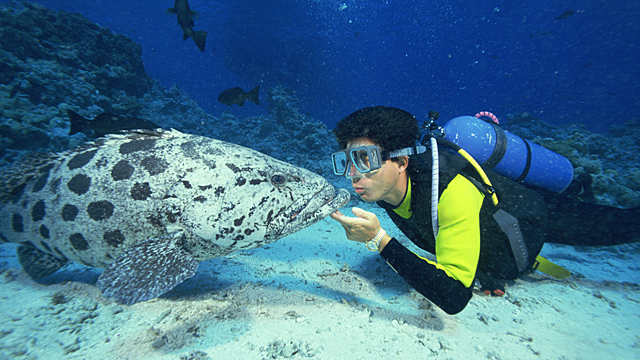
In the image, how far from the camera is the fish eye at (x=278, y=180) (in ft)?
7.20

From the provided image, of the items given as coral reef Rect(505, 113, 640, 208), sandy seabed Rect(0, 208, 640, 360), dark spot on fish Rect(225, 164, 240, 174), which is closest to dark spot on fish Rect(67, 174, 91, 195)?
sandy seabed Rect(0, 208, 640, 360)

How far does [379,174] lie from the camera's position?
2.22 meters

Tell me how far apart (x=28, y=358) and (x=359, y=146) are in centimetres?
286

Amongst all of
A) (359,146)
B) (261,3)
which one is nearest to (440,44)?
(261,3)

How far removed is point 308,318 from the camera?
6.70 ft

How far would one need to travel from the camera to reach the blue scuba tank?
2820 millimetres

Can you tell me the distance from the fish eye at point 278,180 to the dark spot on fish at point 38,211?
2254mm

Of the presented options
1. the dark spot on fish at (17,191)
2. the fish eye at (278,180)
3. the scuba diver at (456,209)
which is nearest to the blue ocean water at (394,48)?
the scuba diver at (456,209)

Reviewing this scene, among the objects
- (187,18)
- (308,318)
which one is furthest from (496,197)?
(187,18)

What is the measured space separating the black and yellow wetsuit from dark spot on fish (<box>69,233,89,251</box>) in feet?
9.23

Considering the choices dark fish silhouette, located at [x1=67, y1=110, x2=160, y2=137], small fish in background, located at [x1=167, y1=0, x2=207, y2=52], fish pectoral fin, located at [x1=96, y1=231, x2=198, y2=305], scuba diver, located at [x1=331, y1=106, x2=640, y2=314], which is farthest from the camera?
small fish in background, located at [x1=167, y1=0, x2=207, y2=52]

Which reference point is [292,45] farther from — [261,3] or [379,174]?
[379,174]

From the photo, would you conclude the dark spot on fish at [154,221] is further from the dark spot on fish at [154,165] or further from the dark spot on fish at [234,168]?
the dark spot on fish at [234,168]

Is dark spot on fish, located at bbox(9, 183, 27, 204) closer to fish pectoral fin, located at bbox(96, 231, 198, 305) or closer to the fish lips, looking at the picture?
fish pectoral fin, located at bbox(96, 231, 198, 305)
